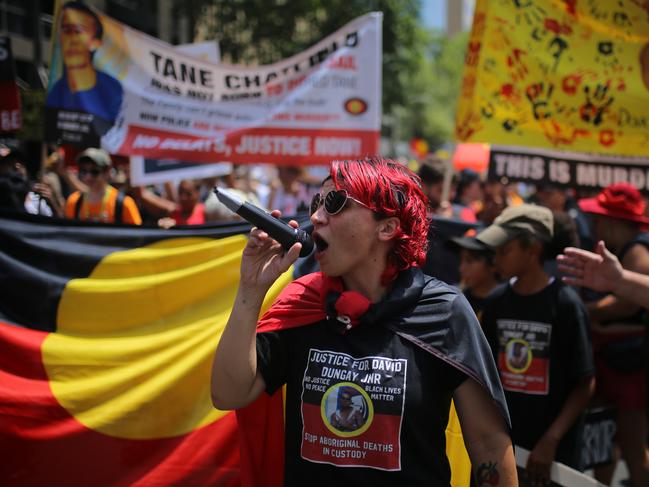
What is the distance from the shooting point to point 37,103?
33.7 feet

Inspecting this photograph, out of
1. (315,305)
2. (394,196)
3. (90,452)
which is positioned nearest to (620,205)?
(394,196)

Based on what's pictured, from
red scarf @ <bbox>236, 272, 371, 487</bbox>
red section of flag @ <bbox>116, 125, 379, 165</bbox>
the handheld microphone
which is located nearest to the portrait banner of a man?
red section of flag @ <bbox>116, 125, 379, 165</bbox>

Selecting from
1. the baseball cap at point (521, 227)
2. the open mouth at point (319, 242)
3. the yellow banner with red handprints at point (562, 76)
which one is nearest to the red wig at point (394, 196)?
the open mouth at point (319, 242)

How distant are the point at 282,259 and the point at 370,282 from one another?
0.34 metres

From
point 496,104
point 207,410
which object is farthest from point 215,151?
point 207,410

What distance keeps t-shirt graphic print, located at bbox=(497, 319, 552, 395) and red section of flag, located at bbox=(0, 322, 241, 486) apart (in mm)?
1244

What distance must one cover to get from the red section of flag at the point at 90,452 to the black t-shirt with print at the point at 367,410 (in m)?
0.97

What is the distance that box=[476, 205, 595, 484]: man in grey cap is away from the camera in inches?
128

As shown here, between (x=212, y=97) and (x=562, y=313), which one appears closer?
(x=562, y=313)

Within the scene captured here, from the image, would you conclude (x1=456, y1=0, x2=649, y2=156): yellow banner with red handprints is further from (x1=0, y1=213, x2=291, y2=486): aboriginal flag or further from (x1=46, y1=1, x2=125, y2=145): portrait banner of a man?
(x1=46, y1=1, x2=125, y2=145): portrait banner of a man

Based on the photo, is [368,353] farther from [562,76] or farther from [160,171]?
[160,171]

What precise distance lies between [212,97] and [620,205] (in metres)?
3.27

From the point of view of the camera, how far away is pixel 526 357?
3.38m

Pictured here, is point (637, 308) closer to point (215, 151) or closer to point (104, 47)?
point (215, 151)
